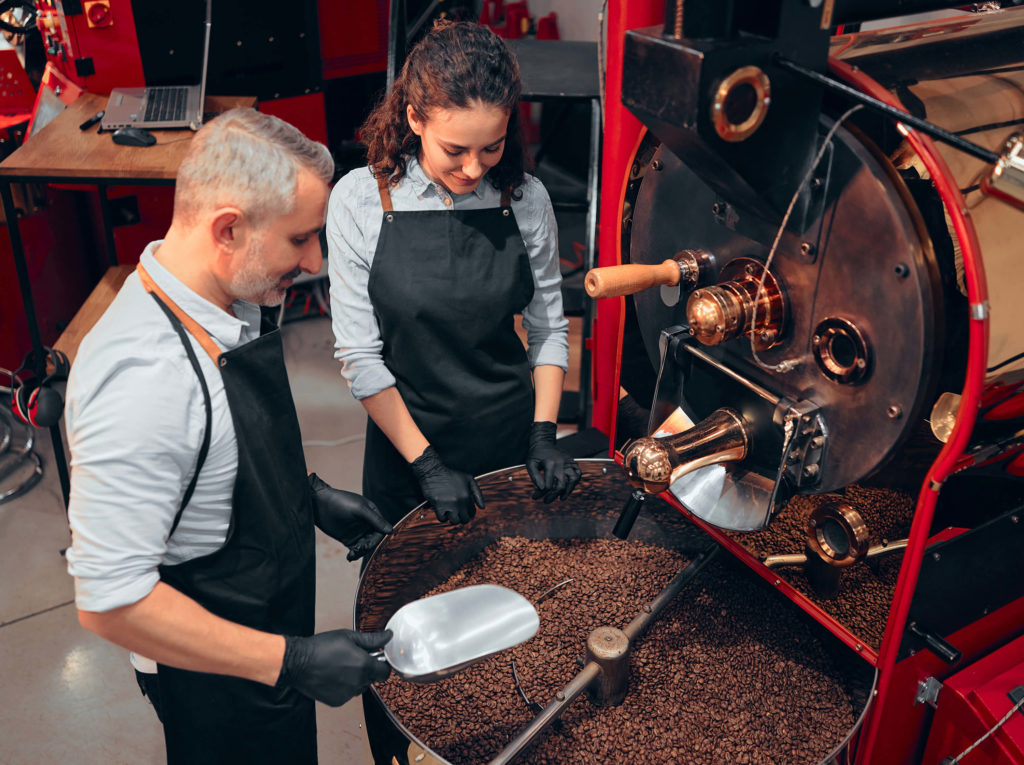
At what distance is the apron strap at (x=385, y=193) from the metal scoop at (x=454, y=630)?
29.1 inches

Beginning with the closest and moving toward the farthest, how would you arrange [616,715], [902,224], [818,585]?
1. [902,224]
2. [818,585]
3. [616,715]

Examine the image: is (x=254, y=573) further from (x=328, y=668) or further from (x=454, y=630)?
(x=454, y=630)

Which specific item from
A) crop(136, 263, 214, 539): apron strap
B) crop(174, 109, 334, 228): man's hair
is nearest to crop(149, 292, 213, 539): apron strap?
crop(136, 263, 214, 539): apron strap

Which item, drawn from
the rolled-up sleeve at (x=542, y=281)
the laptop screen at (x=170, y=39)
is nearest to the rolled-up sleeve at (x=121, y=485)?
the rolled-up sleeve at (x=542, y=281)

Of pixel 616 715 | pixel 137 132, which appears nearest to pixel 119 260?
pixel 137 132

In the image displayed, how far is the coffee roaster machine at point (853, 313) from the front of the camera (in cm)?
89

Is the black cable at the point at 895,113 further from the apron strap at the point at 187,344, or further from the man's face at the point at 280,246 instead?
the apron strap at the point at 187,344

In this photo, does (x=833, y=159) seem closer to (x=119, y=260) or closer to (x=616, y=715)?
(x=616, y=715)

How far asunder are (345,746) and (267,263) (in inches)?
60.3

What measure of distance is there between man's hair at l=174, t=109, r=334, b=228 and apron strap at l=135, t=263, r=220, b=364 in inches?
3.6

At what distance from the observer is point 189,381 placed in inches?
41.6

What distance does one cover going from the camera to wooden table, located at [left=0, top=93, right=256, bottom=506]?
2.72 metres

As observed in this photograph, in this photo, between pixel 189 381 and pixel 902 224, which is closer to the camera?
pixel 902 224

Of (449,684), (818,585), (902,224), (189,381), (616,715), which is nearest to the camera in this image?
(902,224)
